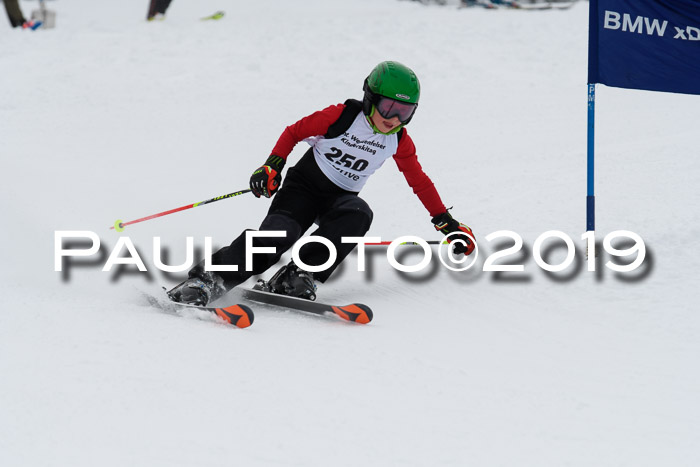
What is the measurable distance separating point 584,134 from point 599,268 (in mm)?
4327

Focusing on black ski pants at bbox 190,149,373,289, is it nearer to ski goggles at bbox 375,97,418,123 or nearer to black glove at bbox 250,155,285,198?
black glove at bbox 250,155,285,198

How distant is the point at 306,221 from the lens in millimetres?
4680

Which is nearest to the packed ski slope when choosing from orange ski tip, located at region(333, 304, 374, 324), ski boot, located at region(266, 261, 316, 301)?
orange ski tip, located at region(333, 304, 374, 324)

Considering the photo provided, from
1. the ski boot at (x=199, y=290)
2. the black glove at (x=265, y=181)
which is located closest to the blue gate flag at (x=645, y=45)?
the black glove at (x=265, y=181)

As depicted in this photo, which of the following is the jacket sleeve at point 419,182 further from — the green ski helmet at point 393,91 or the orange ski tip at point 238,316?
the orange ski tip at point 238,316

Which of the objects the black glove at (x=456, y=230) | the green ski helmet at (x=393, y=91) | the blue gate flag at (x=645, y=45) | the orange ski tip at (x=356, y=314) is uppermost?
the blue gate flag at (x=645, y=45)

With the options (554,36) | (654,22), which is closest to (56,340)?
(654,22)

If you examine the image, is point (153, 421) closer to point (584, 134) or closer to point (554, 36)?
point (584, 134)


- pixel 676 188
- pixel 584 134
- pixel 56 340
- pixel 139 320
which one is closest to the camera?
pixel 56 340

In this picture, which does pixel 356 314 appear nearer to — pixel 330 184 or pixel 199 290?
pixel 199 290

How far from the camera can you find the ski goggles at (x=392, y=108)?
4.36m

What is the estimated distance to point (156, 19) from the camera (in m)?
13.8

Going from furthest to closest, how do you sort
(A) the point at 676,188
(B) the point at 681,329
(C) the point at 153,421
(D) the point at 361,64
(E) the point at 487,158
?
(D) the point at 361,64 < (E) the point at 487,158 < (A) the point at 676,188 < (B) the point at 681,329 < (C) the point at 153,421

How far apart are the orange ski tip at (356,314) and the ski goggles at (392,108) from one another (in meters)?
1.18
